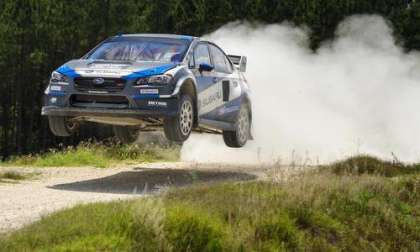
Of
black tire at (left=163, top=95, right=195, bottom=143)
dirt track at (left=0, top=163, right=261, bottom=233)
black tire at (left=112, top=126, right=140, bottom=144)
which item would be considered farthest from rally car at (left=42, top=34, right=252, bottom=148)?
black tire at (left=112, top=126, right=140, bottom=144)

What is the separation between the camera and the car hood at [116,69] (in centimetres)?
1280

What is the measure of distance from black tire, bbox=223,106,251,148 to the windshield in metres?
2.29

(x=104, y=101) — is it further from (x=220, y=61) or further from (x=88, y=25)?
(x=88, y=25)

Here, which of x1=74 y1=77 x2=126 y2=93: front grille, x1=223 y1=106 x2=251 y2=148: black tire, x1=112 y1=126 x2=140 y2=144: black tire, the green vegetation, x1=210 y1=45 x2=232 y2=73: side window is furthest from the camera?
x1=112 y1=126 x2=140 y2=144: black tire

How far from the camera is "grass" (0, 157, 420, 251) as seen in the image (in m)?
8.35

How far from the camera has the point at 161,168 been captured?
17203mm

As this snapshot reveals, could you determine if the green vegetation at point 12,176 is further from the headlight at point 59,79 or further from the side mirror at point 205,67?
the side mirror at point 205,67

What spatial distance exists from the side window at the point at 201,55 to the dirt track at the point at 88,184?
196cm

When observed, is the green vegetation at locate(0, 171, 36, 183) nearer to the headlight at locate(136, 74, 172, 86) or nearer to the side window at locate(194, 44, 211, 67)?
the headlight at locate(136, 74, 172, 86)

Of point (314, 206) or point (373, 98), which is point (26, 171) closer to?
point (314, 206)

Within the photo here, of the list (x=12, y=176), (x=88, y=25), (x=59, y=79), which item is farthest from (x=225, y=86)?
(x=88, y=25)

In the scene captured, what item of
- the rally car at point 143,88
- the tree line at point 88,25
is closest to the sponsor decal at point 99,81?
the rally car at point 143,88

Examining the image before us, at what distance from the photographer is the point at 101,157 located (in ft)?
62.3

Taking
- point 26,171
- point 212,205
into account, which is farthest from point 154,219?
point 26,171
